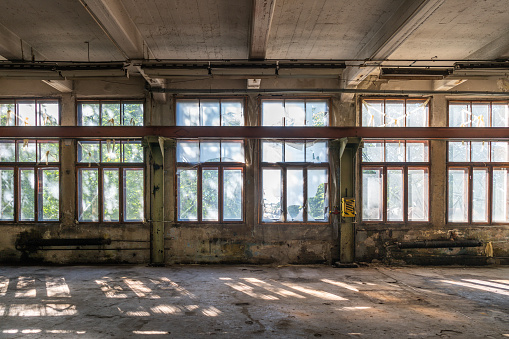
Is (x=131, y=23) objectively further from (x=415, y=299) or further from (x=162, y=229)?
(x=415, y=299)

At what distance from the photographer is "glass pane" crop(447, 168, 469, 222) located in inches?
250

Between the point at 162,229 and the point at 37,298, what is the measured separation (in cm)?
234

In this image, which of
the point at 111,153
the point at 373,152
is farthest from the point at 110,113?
the point at 373,152

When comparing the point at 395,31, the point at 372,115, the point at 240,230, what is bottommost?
the point at 240,230

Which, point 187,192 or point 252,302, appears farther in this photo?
point 187,192

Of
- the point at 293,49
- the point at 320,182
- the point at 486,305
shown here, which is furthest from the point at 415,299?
the point at 293,49

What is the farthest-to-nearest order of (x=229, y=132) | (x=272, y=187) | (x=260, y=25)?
1. (x=272, y=187)
2. (x=229, y=132)
3. (x=260, y=25)

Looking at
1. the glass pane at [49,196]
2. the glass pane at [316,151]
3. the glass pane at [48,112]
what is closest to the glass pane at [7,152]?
the glass pane at [49,196]

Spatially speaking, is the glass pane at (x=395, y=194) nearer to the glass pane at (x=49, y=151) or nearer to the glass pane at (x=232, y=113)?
the glass pane at (x=232, y=113)

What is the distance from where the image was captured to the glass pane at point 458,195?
6.36 meters

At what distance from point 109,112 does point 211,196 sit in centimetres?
287

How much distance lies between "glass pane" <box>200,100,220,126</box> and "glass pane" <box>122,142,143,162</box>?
1.54 metres

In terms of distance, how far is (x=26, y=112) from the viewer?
630 cm

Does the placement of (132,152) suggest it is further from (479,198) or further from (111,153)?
(479,198)
